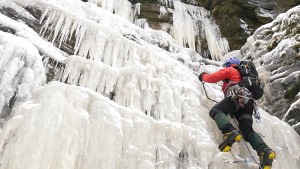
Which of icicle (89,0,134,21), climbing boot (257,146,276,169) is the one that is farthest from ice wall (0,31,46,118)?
icicle (89,0,134,21)

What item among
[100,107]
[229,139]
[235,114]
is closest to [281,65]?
[235,114]

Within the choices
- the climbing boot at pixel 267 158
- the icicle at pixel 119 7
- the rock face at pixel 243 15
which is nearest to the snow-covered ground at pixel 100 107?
the climbing boot at pixel 267 158

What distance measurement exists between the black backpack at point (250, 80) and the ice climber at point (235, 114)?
2.9 inches

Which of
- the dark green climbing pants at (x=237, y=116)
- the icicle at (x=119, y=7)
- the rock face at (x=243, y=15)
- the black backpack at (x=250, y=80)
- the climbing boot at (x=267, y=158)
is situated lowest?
the icicle at (x=119, y=7)

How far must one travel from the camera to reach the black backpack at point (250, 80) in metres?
5.57

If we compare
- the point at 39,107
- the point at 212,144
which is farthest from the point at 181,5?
the point at 39,107

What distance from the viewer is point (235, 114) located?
561cm

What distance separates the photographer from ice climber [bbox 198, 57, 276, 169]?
4.76 metres

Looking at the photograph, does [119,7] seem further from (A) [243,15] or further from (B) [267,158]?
(B) [267,158]

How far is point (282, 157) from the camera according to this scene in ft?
18.1

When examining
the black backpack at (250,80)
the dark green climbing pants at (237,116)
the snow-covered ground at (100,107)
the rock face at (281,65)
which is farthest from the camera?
the rock face at (281,65)

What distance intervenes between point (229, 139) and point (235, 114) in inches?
33.9

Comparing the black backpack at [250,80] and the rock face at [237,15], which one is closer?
the black backpack at [250,80]

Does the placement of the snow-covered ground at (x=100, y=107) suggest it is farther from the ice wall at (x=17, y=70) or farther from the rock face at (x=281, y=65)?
the rock face at (x=281, y=65)
